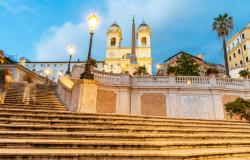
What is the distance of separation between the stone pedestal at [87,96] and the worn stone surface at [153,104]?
28.3ft

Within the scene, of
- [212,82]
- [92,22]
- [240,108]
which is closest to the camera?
[92,22]

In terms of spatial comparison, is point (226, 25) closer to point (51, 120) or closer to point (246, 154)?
point (246, 154)

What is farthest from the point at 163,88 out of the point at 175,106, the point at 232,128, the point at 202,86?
the point at 232,128

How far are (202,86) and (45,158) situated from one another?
16.4m

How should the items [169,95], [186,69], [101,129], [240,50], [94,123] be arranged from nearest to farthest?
[101,129] → [94,123] → [169,95] → [186,69] → [240,50]

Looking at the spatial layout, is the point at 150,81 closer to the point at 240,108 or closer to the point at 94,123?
the point at 240,108

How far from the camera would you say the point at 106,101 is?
1628cm

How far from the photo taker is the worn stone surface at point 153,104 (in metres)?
16.8

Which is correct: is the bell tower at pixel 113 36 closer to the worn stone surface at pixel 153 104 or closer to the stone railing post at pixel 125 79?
the stone railing post at pixel 125 79

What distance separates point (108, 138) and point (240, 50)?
6754cm

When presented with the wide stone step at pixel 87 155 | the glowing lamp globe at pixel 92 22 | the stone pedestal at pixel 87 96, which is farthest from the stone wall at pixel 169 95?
the wide stone step at pixel 87 155

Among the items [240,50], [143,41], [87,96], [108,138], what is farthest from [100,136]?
[143,41]

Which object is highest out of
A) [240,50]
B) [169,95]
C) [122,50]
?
[122,50]

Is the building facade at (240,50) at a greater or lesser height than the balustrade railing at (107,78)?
greater
